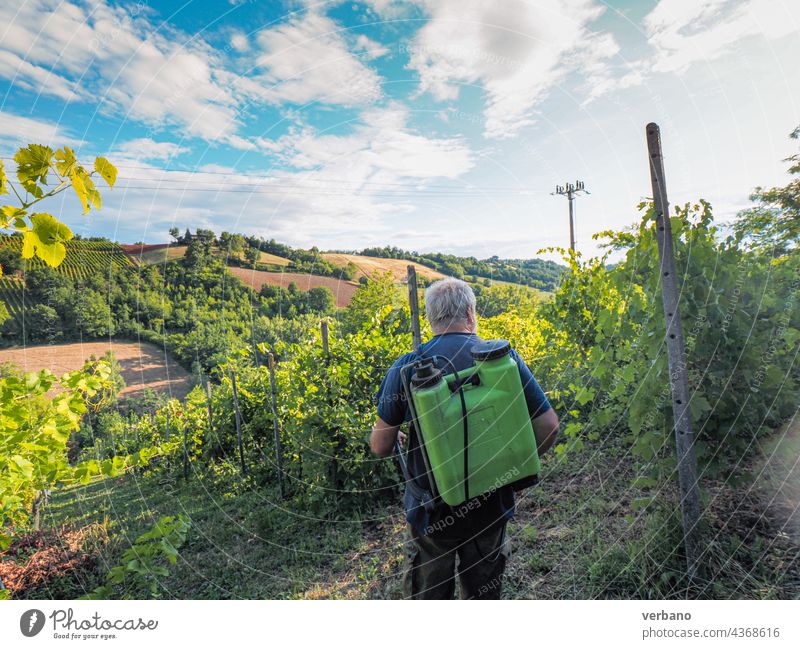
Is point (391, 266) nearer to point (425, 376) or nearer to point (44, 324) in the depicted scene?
point (44, 324)

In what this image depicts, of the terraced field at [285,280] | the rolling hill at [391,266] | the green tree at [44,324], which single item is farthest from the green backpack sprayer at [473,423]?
the green tree at [44,324]

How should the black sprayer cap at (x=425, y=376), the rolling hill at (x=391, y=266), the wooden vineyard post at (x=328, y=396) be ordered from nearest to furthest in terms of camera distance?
the black sprayer cap at (x=425, y=376)
the rolling hill at (x=391, y=266)
the wooden vineyard post at (x=328, y=396)

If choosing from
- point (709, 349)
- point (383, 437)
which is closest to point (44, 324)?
point (383, 437)

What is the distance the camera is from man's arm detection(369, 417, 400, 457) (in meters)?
1.38

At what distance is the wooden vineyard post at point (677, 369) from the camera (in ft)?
5.73

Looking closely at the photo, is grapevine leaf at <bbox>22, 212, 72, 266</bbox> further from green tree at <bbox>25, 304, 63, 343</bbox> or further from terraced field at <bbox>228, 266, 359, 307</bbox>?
green tree at <bbox>25, 304, 63, 343</bbox>

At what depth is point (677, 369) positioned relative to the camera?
5.71ft

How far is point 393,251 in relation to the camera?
13.1 ft

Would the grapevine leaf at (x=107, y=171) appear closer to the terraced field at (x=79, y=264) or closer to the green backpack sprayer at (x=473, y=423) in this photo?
the terraced field at (x=79, y=264)

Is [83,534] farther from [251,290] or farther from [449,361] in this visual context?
[449,361]

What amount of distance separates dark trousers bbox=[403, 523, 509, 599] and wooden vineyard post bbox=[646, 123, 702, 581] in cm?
93

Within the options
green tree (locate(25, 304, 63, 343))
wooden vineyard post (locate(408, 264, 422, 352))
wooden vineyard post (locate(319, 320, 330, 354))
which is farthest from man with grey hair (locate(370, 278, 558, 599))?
wooden vineyard post (locate(319, 320, 330, 354))

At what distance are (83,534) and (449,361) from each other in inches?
188

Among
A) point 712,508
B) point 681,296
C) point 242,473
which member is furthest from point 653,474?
point 242,473
